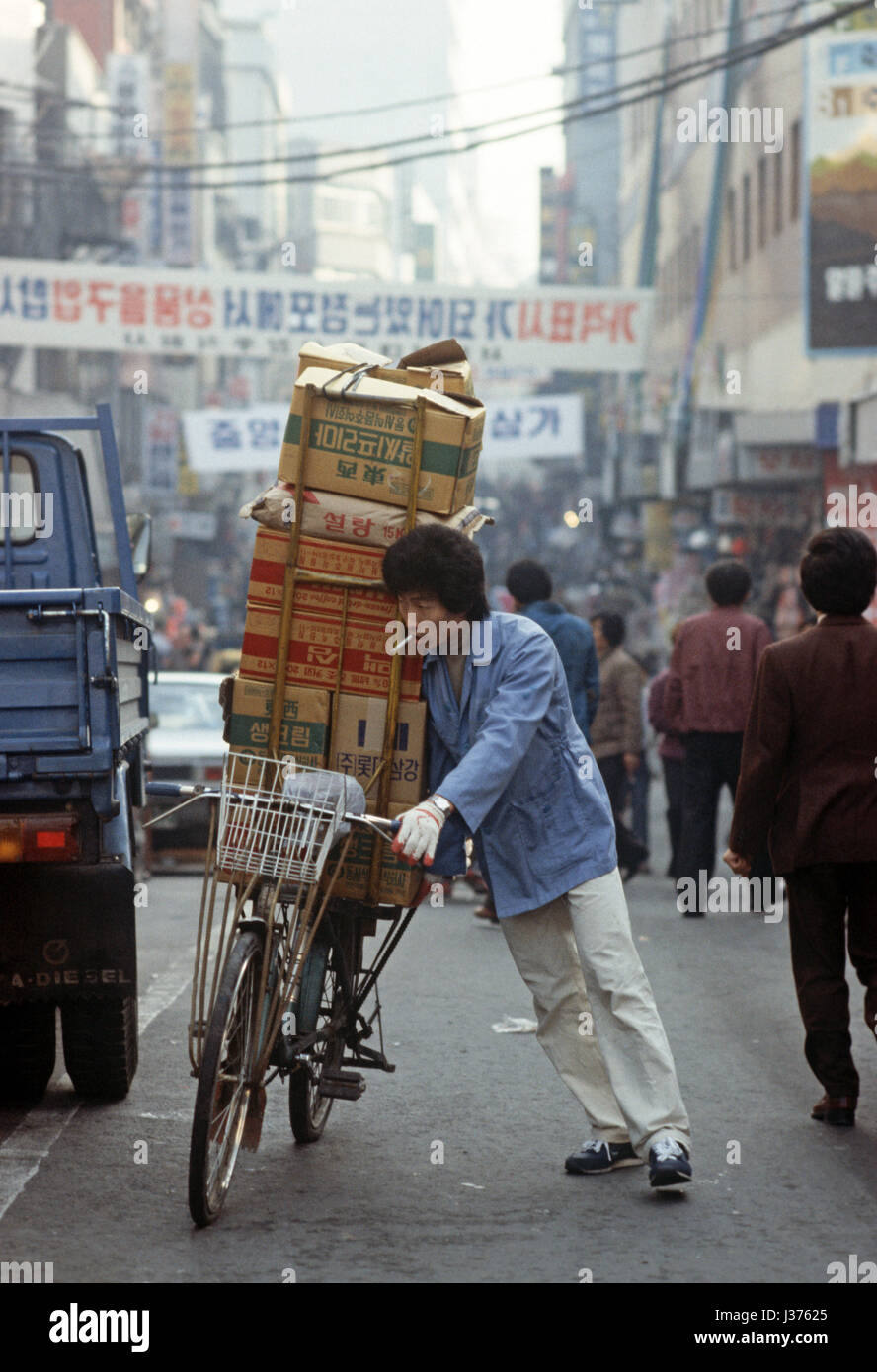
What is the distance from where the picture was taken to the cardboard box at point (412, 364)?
5387mm

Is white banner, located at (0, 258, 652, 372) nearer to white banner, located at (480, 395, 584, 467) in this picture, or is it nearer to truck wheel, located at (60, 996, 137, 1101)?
white banner, located at (480, 395, 584, 467)

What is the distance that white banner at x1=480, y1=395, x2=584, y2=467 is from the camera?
80.4 feet

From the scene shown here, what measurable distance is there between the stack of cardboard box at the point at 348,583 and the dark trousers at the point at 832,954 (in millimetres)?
1555

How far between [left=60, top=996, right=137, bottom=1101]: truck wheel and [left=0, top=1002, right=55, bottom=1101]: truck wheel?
14cm

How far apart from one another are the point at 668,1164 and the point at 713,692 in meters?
6.01

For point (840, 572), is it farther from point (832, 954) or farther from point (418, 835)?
point (418, 835)

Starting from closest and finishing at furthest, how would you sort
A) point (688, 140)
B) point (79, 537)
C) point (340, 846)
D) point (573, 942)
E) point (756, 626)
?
point (340, 846) → point (573, 942) → point (79, 537) → point (756, 626) → point (688, 140)

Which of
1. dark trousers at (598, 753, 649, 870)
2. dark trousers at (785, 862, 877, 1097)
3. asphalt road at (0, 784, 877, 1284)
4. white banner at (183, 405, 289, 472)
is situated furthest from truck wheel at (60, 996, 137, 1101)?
white banner at (183, 405, 289, 472)

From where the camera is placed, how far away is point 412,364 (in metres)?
5.60

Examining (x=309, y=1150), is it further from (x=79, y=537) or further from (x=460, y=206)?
(x=460, y=206)

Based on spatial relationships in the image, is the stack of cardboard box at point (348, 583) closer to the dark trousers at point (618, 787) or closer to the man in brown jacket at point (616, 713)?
the dark trousers at point (618, 787)

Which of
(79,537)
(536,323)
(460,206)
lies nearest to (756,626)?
(79,537)
